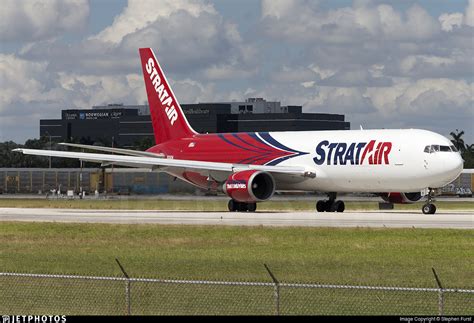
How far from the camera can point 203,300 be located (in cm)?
2145

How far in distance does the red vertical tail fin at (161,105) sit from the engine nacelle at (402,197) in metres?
14.5

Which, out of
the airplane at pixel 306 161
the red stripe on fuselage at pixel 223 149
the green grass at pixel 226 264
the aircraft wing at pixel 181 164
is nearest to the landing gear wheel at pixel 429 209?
the airplane at pixel 306 161

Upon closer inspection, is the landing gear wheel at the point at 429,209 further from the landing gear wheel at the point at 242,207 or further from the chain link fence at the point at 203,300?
the chain link fence at the point at 203,300

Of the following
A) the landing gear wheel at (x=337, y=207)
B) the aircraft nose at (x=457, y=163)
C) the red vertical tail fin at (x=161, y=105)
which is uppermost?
the red vertical tail fin at (x=161, y=105)

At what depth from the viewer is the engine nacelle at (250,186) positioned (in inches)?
2277

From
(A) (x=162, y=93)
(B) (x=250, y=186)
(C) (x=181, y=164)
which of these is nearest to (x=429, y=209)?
(B) (x=250, y=186)

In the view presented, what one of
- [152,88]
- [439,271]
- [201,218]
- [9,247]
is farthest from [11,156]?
[439,271]

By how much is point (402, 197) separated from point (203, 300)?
134 ft

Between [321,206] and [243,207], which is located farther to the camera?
[321,206]

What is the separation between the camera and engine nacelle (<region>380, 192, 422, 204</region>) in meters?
60.0

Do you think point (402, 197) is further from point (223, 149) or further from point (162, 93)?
point (162, 93)

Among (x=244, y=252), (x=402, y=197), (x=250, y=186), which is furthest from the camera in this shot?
(x=402, y=197)

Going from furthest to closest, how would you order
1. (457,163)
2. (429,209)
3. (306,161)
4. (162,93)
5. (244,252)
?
1. (162,93)
2. (306,161)
3. (429,209)
4. (457,163)
5. (244,252)

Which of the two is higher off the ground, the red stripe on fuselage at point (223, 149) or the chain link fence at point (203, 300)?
the red stripe on fuselage at point (223, 149)
